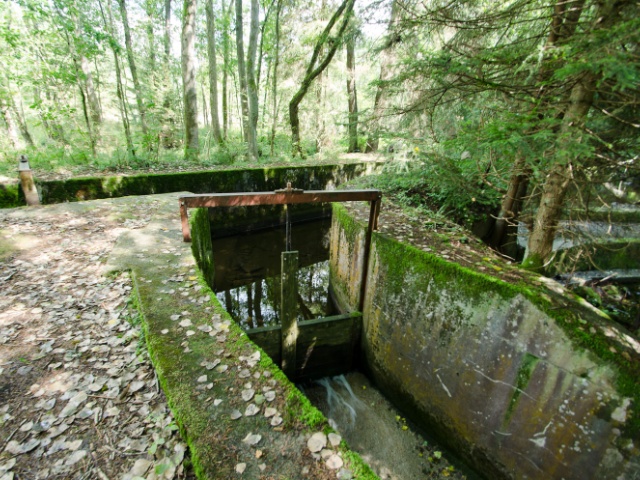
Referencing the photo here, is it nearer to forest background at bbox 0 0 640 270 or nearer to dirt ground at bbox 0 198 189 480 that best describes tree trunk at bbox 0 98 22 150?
forest background at bbox 0 0 640 270

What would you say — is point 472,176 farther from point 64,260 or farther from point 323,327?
point 64,260

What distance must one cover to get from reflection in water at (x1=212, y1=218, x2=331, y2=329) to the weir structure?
183 cm

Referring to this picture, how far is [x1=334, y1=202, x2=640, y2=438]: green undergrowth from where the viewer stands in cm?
312

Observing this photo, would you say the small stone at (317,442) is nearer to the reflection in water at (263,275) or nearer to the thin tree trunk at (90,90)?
the reflection in water at (263,275)

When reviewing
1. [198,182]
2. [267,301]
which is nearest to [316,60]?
[198,182]

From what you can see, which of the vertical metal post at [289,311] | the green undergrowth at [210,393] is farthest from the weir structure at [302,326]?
the green undergrowth at [210,393]

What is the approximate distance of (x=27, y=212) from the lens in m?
6.11

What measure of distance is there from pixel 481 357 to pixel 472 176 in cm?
353

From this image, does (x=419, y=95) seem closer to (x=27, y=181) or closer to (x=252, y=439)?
(x=252, y=439)

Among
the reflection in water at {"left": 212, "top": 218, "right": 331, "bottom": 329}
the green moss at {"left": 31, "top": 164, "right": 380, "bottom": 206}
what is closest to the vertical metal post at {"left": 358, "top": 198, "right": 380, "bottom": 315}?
the reflection in water at {"left": 212, "top": 218, "right": 331, "bottom": 329}

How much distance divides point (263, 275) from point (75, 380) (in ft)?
22.1

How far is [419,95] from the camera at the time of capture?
556 cm

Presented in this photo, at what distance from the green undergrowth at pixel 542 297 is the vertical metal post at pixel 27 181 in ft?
24.4

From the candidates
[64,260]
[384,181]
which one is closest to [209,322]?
[64,260]
